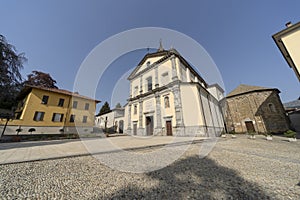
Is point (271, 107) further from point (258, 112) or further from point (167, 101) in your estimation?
point (167, 101)

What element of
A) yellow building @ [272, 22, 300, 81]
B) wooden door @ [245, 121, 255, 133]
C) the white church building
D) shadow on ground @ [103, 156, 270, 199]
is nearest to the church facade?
the white church building

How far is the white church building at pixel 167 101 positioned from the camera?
11820 mm

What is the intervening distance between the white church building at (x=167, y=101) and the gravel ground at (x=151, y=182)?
850cm

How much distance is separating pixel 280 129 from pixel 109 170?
24.1 m

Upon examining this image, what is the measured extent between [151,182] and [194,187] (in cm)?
85

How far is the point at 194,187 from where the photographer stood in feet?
7.11

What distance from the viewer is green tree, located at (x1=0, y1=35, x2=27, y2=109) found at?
7.77m

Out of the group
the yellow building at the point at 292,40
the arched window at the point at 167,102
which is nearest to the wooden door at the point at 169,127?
the arched window at the point at 167,102

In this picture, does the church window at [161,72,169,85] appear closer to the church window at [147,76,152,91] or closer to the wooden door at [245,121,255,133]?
the church window at [147,76,152,91]

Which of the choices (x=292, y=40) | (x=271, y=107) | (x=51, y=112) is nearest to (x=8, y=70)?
(x=51, y=112)

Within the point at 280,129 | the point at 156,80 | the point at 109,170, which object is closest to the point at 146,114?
the point at 156,80

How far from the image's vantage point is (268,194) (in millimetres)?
1918

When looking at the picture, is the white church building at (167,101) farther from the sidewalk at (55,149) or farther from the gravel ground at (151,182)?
the gravel ground at (151,182)

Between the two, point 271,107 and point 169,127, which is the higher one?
point 271,107
